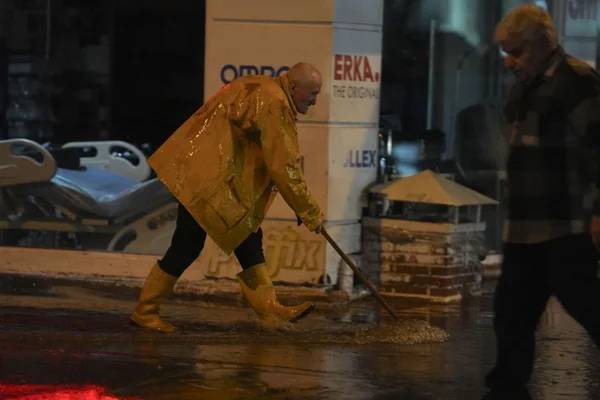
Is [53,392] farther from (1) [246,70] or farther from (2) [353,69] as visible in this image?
(2) [353,69]

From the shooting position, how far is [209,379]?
6.84 m

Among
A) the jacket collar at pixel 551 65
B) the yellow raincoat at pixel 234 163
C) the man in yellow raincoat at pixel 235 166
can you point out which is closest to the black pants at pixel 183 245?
the man in yellow raincoat at pixel 235 166

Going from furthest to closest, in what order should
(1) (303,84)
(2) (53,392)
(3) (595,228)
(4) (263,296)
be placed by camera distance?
(4) (263,296) < (1) (303,84) < (2) (53,392) < (3) (595,228)

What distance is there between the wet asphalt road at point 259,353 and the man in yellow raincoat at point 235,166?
0.42m

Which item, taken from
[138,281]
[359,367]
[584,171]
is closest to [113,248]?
[138,281]

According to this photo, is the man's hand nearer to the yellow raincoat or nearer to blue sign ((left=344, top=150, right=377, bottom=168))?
the yellow raincoat

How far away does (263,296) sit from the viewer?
322 inches

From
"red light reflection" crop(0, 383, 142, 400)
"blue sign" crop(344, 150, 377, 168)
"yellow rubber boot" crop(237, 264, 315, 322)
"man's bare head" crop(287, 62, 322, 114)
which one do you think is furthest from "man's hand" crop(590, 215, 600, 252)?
"blue sign" crop(344, 150, 377, 168)

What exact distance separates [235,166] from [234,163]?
0.02 meters

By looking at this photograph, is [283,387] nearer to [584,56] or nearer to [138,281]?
[138,281]

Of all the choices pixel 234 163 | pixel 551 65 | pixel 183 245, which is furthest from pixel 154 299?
pixel 551 65

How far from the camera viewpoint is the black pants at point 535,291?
19.3ft

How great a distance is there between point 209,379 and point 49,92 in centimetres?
453

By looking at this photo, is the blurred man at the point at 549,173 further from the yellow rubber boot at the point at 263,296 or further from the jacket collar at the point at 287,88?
the yellow rubber boot at the point at 263,296
